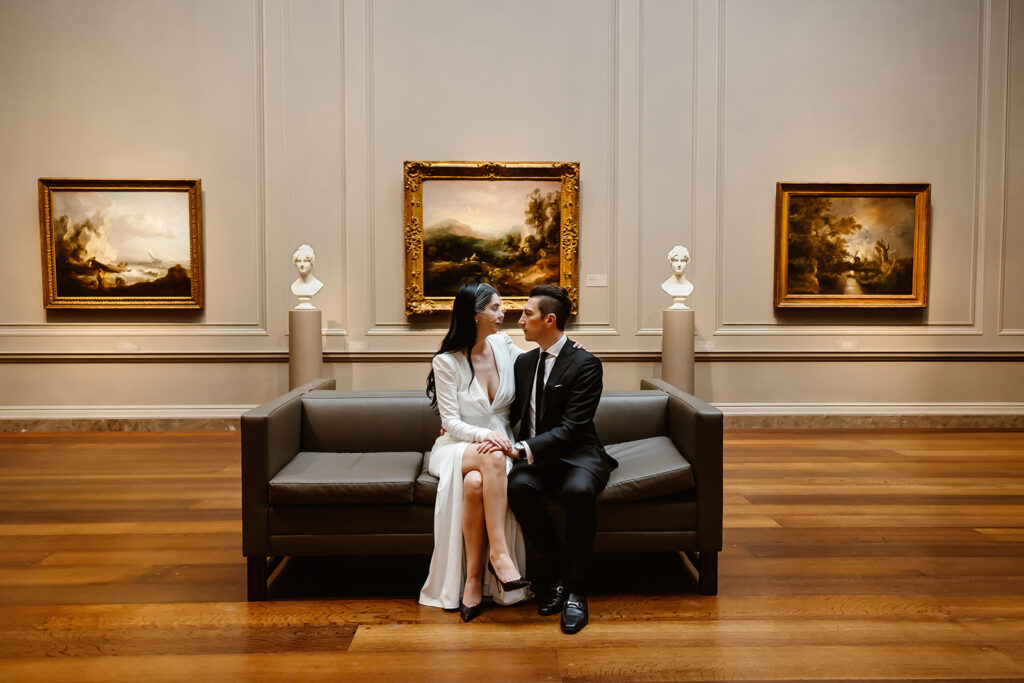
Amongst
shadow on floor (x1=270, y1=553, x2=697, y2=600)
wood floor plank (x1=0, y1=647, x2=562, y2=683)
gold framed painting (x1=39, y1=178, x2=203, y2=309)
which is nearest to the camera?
wood floor plank (x1=0, y1=647, x2=562, y2=683)

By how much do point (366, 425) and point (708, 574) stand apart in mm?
2150

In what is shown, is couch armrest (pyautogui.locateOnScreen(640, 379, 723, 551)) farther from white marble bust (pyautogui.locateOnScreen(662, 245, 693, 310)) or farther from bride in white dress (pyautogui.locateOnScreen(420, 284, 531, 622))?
white marble bust (pyautogui.locateOnScreen(662, 245, 693, 310))

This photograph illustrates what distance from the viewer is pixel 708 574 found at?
12.5 feet

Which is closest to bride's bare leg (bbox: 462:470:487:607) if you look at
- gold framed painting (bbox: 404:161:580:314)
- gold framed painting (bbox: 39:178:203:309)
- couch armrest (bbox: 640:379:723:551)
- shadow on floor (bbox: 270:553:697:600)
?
shadow on floor (bbox: 270:553:697:600)

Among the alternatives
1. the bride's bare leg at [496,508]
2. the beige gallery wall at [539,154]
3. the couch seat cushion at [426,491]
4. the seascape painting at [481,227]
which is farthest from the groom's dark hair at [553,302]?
the beige gallery wall at [539,154]

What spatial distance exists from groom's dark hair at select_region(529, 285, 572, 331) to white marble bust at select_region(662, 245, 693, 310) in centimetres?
441

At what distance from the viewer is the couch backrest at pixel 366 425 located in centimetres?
457

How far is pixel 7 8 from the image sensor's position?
816cm

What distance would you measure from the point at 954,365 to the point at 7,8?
11255 mm

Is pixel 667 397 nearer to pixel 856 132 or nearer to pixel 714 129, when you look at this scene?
pixel 714 129

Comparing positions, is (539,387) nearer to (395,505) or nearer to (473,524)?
(473,524)

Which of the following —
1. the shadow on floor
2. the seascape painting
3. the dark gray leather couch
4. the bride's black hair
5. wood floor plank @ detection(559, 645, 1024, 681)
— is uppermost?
the seascape painting

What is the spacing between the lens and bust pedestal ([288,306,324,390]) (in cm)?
784

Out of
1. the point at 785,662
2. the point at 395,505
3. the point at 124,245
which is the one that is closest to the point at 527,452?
the point at 395,505
